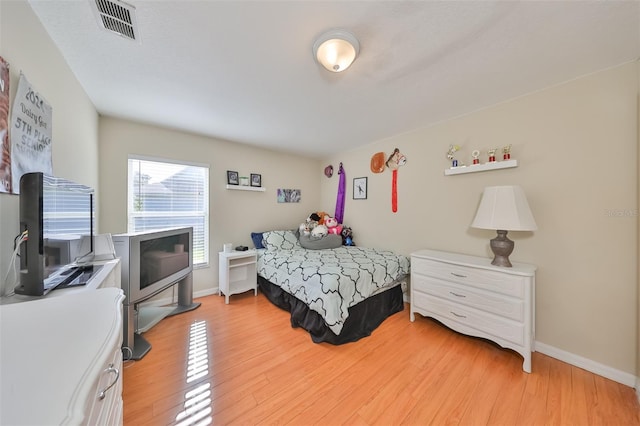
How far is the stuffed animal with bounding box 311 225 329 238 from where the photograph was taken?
331cm

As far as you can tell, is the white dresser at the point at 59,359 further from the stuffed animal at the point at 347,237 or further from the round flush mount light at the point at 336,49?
the stuffed animal at the point at 347,237

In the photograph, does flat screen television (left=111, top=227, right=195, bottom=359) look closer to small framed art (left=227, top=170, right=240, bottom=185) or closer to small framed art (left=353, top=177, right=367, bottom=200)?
small framed art (left=227, top=170, right=240, bottom=185)

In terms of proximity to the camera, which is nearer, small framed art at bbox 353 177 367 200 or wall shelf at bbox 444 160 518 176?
wall shelf at bbox 444 160 518 176

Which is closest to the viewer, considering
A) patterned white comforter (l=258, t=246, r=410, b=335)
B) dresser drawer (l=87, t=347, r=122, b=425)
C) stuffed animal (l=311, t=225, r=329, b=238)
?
dresser drawer (l=87, t=347, r=122, b=425)

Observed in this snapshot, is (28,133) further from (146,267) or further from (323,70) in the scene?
(323,70)

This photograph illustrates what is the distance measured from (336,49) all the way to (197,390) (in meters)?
2.45

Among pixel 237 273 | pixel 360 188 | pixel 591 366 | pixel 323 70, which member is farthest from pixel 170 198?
pixel 591 366

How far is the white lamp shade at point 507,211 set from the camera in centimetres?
174

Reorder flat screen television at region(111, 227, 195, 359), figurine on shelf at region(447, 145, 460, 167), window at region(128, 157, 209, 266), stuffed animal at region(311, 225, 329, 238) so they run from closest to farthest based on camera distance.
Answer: flat screen television at region(111, 227, 195, 359) → figurine on shelf at region(447, 145, 460, 167) → window at region(128, 157, 209, 266) → stuffed animal at region(311, 225, 329, 238)

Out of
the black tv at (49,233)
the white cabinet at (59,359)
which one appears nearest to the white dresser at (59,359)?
the white cabinet at (59,359)

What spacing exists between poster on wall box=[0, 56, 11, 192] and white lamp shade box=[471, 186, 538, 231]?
2954 mm

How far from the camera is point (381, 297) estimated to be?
2.49m

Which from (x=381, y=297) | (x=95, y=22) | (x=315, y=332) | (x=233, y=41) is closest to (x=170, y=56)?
(x=95, y=22)

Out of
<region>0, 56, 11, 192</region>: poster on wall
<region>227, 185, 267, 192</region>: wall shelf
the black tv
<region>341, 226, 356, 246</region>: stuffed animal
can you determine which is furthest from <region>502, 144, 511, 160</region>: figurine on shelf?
<region>0, 56, 11, 192</region>: poster on wall
